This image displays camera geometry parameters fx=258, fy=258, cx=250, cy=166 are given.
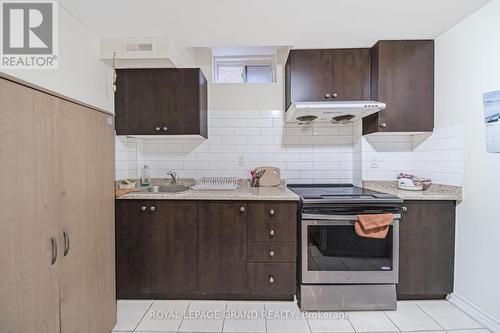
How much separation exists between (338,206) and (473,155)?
1102 mm

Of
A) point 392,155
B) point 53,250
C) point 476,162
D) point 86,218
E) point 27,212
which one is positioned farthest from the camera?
point 392,155

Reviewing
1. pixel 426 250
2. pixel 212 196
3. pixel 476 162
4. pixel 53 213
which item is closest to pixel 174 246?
pixel 212 196

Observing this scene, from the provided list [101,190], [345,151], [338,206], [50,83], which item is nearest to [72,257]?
[101,190]

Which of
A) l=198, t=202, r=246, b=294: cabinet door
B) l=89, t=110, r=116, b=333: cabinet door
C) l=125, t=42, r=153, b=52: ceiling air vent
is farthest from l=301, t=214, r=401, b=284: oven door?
l=125, t=42, r=153, b=52: ceiling air vent

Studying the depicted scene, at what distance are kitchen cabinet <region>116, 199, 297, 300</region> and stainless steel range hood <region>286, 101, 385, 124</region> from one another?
0.85 meters

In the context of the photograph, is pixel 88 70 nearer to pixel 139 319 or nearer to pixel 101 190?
pixel 101 190

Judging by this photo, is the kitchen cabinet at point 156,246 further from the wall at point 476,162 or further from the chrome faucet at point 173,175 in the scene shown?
the wall at point 476,162

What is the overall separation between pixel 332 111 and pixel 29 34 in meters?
2.31

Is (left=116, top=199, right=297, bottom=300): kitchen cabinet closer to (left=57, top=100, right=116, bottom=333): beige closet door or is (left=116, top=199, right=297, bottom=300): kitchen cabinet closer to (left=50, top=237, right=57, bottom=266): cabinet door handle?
(left=57, top=100, right=116, bottom=333): beige closet door

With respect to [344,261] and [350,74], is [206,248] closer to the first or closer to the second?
Answer: [344,261]

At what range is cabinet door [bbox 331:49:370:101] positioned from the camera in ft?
8.06

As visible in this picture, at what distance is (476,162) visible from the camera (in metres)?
1.97

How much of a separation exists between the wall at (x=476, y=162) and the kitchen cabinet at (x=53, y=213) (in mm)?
2650

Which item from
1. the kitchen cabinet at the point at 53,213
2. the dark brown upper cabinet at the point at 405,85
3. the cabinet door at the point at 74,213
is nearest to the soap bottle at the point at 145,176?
the kitchen cabinet at the point at 53,213
